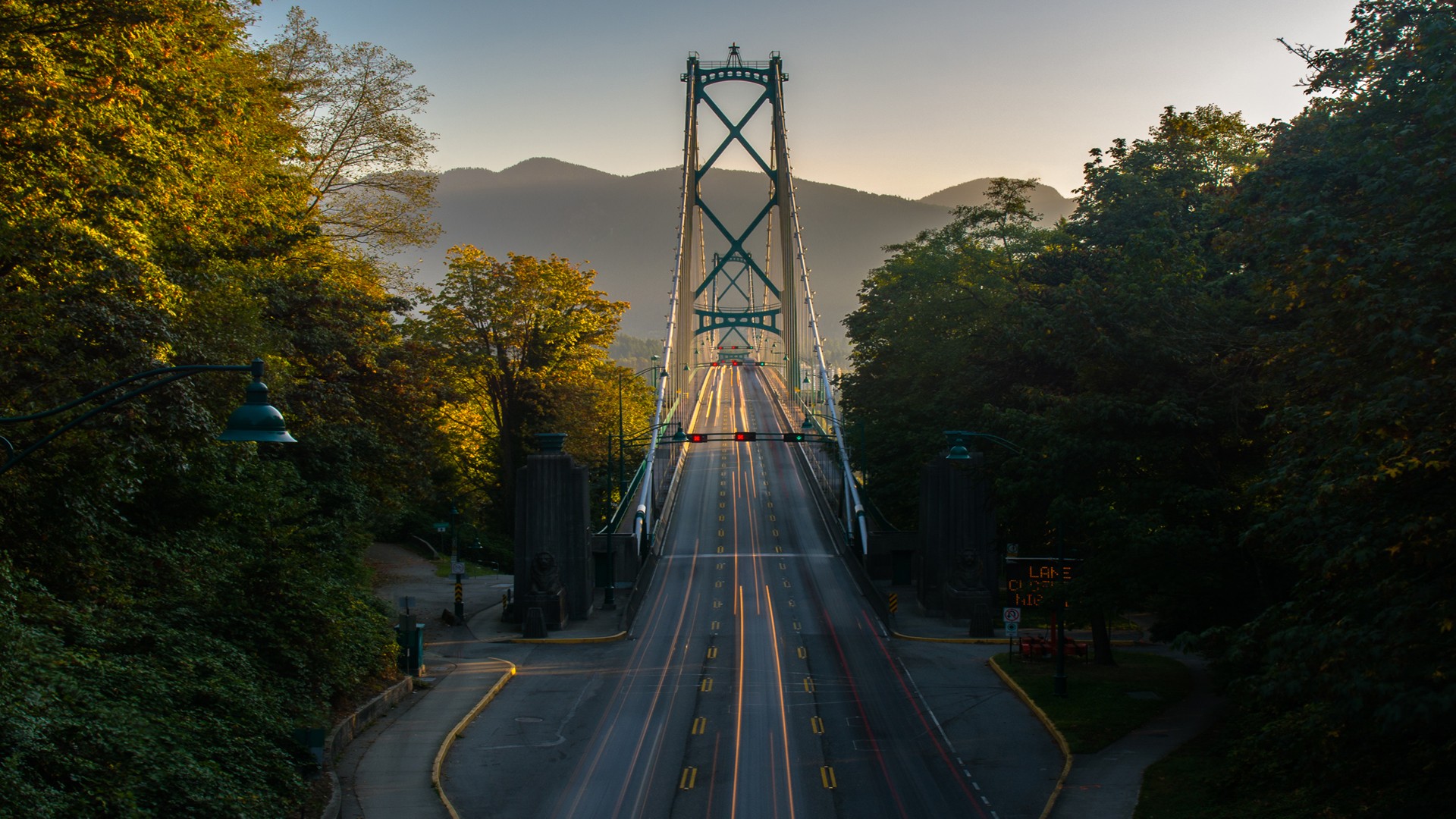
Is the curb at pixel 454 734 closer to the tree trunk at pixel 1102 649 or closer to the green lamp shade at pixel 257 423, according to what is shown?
the green lamp shade at pixel 257 423

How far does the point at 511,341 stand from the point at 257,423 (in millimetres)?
54860

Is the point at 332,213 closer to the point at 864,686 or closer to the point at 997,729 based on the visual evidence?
the point at 864,686

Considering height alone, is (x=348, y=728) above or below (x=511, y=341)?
below

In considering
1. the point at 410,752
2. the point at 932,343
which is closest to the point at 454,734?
the point at 410,752

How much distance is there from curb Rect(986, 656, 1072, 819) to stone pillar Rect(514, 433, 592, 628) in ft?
55.8

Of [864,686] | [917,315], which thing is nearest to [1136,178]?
[917,315]

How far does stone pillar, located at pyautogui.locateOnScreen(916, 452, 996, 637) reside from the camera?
4288 cm

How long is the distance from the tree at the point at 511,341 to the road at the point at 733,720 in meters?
14.7

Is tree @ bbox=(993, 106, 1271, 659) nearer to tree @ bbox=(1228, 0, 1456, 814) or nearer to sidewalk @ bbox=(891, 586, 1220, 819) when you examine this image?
sidewalk @ bbox=(891, 586, 1220, 819)

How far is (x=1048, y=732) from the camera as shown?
87.9 feet

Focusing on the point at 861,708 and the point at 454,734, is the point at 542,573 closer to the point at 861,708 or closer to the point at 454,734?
the point at 454,734

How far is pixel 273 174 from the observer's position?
34812mm

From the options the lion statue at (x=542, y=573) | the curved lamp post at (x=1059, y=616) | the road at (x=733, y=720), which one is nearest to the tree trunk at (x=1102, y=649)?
the curved lamp post at (x=1059, y=616)

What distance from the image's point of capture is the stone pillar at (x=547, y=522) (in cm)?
4250
